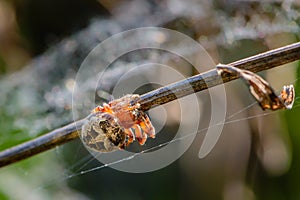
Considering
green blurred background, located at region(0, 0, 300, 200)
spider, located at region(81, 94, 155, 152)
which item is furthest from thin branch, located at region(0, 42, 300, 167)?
green blurred background, located at region(0, 0, 300, 200)

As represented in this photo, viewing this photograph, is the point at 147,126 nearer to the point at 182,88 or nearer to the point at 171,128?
the point at 182,88

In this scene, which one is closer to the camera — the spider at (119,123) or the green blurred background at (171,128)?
A: the spider at (119,123)

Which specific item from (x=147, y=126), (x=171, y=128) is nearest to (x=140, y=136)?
(x=147, y=126)

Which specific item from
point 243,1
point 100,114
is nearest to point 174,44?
point 243,1

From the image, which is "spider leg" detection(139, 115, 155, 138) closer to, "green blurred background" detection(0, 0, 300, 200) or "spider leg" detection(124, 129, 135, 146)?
"spider leg" detection(124, 129, 135, 146)

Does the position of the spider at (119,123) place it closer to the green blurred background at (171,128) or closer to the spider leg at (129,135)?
the spider leg at (129,135)

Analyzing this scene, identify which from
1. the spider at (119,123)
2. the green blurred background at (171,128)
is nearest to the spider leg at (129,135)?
the spider at (119,123)

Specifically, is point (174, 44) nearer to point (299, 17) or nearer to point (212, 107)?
point (212, 107)
